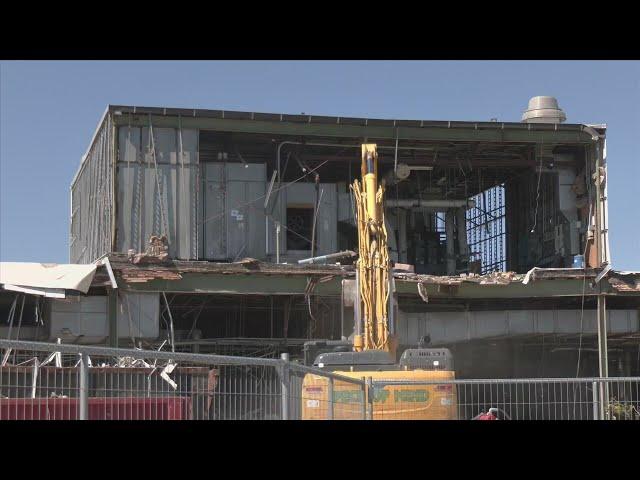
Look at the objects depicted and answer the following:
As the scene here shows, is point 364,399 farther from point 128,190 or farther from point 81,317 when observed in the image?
point 128,190

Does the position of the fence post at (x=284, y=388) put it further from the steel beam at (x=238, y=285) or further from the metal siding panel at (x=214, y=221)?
the metal siding panel at (x=214, y=221)

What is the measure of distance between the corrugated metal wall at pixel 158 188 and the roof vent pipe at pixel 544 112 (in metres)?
14.6

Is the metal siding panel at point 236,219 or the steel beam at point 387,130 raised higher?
the steel beam at point 387,130

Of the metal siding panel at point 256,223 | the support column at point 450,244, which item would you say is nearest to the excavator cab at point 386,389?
the metal siding panel at point 256,223

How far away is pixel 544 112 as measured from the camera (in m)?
41.1

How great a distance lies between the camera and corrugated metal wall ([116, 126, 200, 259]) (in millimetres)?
33656

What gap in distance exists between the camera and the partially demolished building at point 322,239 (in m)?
→ 31.5

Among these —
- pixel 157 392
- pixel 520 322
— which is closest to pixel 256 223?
pixel 520 322

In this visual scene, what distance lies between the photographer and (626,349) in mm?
39875

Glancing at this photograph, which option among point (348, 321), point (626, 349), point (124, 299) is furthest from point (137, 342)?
A: point (626, 349)

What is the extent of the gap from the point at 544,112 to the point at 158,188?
1653 cm

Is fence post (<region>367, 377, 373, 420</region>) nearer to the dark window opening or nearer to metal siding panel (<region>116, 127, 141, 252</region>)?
metal siding panel (<region>116, 127, 141, 252</region>)
